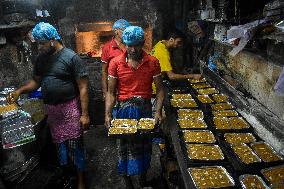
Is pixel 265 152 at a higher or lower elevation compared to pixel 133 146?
higher

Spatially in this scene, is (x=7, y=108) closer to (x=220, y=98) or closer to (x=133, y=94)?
(x=133, y=94)

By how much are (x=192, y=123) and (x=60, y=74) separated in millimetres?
2362

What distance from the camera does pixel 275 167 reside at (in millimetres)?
3252

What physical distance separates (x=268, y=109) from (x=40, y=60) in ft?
12.7

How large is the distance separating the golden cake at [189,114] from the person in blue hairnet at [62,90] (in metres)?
1.71

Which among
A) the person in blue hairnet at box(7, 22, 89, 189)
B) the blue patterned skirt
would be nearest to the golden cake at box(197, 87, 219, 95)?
the blue patterned skirt

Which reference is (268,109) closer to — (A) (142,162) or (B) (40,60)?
(A) (142,162)

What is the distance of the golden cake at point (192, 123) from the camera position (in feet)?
14.5

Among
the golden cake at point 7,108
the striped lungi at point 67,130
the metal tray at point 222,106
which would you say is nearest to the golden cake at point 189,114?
the metal tray at point 222,106

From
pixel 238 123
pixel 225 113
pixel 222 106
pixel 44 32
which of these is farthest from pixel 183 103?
pixel 44 32

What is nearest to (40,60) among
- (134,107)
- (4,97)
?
(4,97)

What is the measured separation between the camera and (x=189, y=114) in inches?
195

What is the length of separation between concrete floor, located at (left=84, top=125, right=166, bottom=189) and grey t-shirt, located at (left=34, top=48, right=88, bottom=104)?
77.1 inches

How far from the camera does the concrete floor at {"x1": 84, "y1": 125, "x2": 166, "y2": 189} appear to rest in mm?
5508
